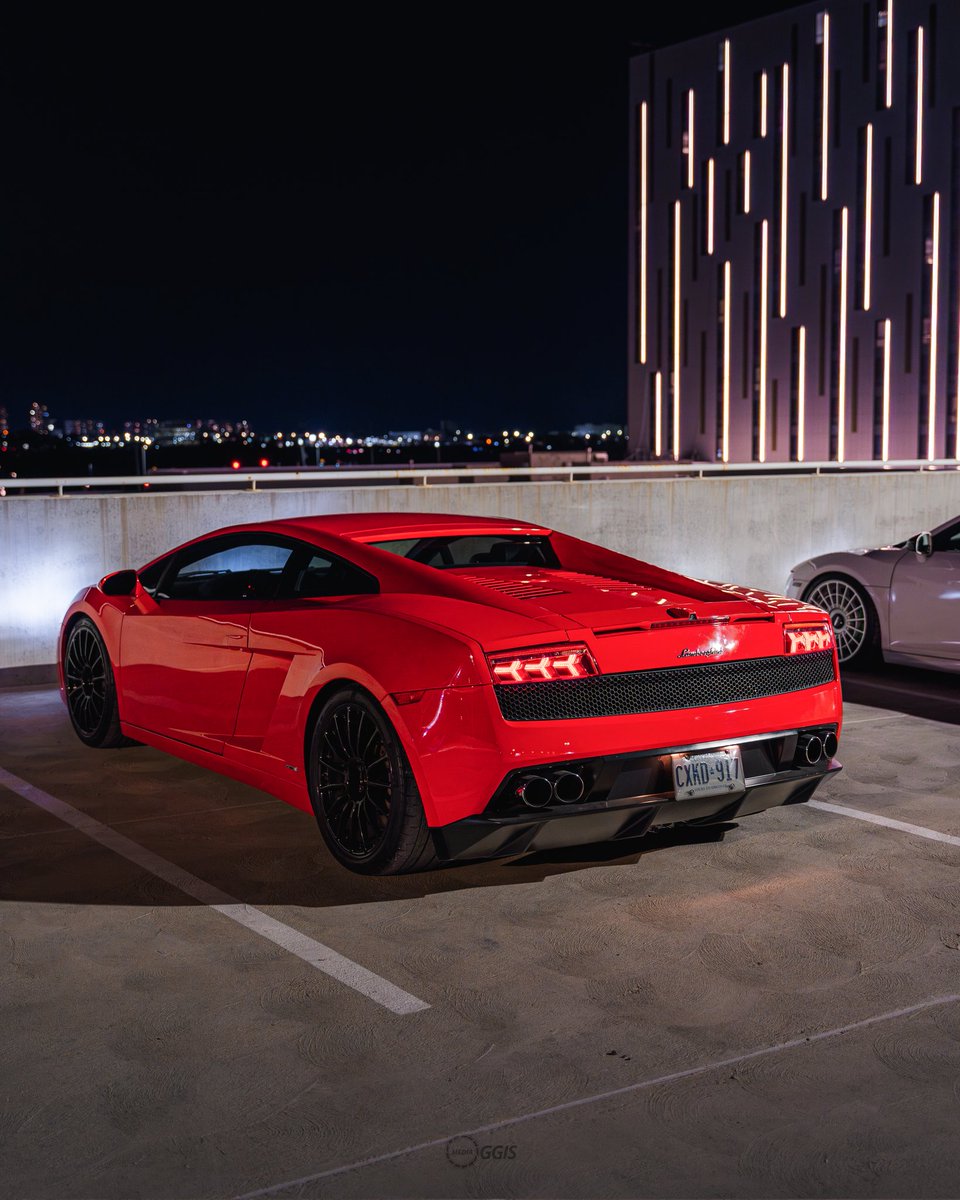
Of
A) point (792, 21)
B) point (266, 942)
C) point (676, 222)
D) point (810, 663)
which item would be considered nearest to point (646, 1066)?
point (266, 942)

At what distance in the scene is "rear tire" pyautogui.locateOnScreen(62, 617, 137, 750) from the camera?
292 inches

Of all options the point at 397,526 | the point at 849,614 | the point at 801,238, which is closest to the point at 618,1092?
the point at 397,526

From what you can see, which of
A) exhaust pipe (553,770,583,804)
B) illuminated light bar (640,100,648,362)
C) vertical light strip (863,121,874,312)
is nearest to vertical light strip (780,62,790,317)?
vertical light strip (863,121,874,312)

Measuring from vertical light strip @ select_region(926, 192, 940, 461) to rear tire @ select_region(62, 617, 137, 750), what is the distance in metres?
36.4

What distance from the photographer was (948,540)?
9.79m

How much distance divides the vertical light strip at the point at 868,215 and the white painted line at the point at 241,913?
40.4 meters

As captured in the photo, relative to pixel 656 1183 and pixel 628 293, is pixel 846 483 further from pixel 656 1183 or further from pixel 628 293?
pixel 628 293

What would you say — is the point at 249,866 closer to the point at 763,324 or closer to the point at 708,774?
the point at 708,774

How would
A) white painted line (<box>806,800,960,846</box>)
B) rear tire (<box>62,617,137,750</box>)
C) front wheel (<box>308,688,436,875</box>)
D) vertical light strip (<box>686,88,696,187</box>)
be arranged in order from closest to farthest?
front wheel (<box>308,688,436,875</box>) < white painted line (<box>806,800,960,846</box>) < rear tire (<box>62,617,137,750</box>) < vertical light strip (<box>686,88,696,187</box>)

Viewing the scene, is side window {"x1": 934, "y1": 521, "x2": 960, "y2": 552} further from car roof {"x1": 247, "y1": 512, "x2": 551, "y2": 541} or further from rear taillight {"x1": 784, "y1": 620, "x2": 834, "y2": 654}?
rear taillight {"x1": 784, "y1": 620, "x2": 834, "y2": 654}

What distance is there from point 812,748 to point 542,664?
130 cm

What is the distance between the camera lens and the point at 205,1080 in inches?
143

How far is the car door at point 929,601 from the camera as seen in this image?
9.55 metres

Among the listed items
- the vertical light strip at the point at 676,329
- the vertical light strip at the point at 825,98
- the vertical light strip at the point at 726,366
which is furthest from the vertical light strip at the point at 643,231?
the vertical light strip at the point at 825,98
